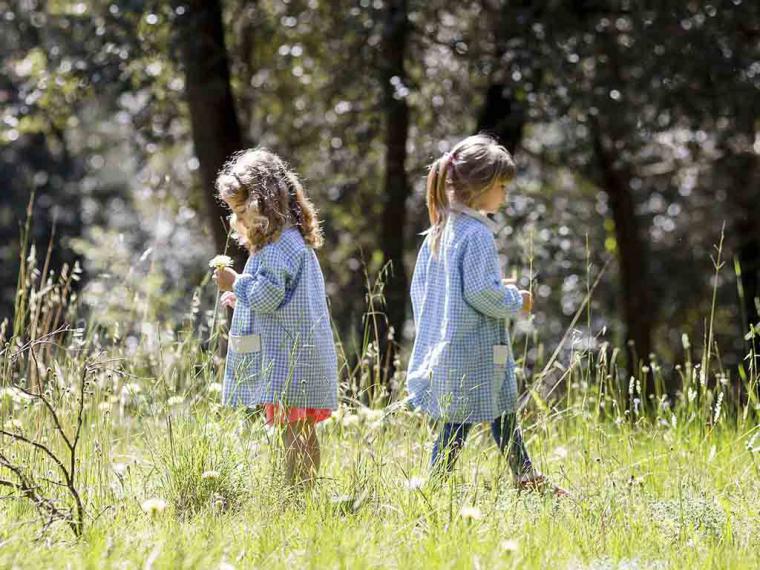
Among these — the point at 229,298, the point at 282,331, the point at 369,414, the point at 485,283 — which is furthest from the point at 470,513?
the point at 229,298

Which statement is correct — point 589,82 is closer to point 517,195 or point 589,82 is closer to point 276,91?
point 517,195

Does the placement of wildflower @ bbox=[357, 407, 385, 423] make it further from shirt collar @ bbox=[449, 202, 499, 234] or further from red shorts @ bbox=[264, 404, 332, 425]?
shirt collar @ bbox=[449, 202, 499, 234]

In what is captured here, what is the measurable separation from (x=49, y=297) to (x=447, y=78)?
521cm

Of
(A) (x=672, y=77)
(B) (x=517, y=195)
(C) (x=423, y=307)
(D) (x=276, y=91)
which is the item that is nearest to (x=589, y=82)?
(A) (x=672, y=77)

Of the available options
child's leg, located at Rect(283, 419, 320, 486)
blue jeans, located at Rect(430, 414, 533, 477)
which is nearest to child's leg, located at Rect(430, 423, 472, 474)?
blue jeans, located at Rect(430, 414, 533, 477)

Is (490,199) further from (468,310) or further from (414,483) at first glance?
(414,483)

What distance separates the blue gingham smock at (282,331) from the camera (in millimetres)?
3744

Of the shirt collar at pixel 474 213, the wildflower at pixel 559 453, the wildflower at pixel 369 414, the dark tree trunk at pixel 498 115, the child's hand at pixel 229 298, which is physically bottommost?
the wildflower at pixel 559 453

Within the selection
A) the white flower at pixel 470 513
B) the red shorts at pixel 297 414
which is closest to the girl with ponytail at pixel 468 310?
the red shorts at pixel 297 414

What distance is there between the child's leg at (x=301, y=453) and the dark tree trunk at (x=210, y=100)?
151 inches

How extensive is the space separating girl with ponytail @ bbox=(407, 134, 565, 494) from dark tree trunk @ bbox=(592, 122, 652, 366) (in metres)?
7.19

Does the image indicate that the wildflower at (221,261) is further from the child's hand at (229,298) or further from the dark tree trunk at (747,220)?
the dark tree trunk at (747,220)

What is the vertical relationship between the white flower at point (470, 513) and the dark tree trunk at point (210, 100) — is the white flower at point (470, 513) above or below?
below

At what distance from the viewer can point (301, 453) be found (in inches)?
135
